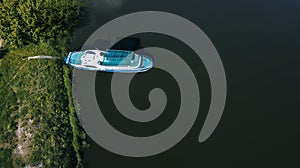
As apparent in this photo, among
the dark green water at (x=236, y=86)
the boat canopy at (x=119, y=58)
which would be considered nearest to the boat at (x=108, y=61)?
the boat canopy at (x=119, y=58)

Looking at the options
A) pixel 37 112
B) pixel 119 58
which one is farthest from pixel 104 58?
pixel 37 112

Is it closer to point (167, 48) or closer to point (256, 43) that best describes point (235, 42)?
point (256, 43)

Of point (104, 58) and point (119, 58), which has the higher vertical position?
point (119, 58)

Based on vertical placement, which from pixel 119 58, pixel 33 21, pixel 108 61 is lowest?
pixel 108 61

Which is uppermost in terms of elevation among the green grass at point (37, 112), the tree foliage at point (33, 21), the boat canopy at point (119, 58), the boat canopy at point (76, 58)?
the tree foliage at point (33, 21)

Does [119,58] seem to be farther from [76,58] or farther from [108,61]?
[76,58]

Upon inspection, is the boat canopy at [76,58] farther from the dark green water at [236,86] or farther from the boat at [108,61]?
the dark green water at [236,86]

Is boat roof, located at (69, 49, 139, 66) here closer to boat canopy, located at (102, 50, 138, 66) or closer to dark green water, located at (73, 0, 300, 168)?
boat canopy, located at (102, 50, 138, 66)

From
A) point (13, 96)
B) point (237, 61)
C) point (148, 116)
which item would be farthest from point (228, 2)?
point (13, 96)
